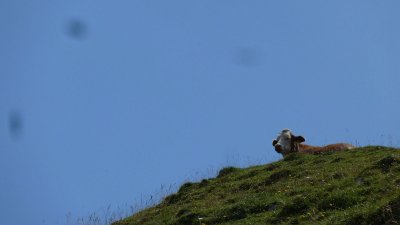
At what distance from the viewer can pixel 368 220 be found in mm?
12844

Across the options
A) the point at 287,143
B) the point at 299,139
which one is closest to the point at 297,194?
the point at 299,139

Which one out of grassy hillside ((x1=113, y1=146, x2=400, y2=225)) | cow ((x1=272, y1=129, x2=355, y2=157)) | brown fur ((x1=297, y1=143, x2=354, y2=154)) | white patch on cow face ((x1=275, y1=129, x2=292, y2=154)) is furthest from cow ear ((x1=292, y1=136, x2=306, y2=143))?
grassy hillside ((x1=113, y1=146, x2=400, y2=225))

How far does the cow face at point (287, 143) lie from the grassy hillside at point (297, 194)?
4755 mm

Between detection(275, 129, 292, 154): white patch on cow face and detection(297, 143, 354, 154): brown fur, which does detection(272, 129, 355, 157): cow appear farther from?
detection(297, 143, 354, 154): brown fur

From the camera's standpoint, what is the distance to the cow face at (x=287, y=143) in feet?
94.1

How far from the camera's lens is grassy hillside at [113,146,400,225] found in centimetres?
1453

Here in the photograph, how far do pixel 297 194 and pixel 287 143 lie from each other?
11621 millimetres

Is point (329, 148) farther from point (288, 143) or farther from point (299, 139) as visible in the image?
point (288, 143)

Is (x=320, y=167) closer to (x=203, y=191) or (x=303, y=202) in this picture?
(x=203, y=191)

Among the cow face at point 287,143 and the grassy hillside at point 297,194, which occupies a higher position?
the cow face at point 287,143

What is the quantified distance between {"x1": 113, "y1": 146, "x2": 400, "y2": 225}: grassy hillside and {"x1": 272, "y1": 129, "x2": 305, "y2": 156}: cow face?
15.6ft

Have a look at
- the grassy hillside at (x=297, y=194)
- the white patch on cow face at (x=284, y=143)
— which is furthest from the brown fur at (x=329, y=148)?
the white patch on cow face at (x=284, y=143)

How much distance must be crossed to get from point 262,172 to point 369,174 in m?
6.05

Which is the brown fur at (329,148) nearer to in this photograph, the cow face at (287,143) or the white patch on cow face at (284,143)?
the cow face at (287,143)
